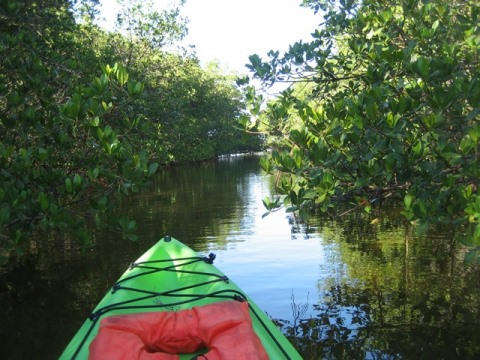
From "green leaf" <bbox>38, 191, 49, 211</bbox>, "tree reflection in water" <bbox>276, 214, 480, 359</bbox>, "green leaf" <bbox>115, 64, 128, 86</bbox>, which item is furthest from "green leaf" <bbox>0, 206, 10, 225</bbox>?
"tree reflection in water" <bbox>276, 214, 480, 359</bbox>

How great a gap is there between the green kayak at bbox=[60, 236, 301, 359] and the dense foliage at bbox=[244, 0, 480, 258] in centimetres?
113

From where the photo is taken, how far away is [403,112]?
4.07 metres

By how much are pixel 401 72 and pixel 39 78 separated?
13.8ft

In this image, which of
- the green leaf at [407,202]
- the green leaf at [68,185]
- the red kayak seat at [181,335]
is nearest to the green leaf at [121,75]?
the green leaf at [68,185]

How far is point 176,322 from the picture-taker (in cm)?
421

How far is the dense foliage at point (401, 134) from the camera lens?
3.90m

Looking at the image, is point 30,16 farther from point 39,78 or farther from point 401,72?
point 401,72

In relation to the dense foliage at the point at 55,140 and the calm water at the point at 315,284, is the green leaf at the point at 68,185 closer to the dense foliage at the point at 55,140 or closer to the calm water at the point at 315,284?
the dense foliage at the point at 55,140

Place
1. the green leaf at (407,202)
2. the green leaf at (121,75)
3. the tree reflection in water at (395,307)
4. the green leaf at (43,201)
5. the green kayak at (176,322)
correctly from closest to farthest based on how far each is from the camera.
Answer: the green kayak at (176,322)
the green leaf at (407,202)
the green leaf at (43,201)
the green leaf at (121,75)
the tree reflection in water at (395,307)

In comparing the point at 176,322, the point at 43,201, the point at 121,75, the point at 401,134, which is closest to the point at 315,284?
the point at 176,322

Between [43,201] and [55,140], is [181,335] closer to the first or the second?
[43,201]

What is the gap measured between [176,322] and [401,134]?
8.25 ft

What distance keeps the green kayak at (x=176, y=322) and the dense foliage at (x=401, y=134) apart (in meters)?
1.13

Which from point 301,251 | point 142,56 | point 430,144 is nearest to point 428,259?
point 301,251
